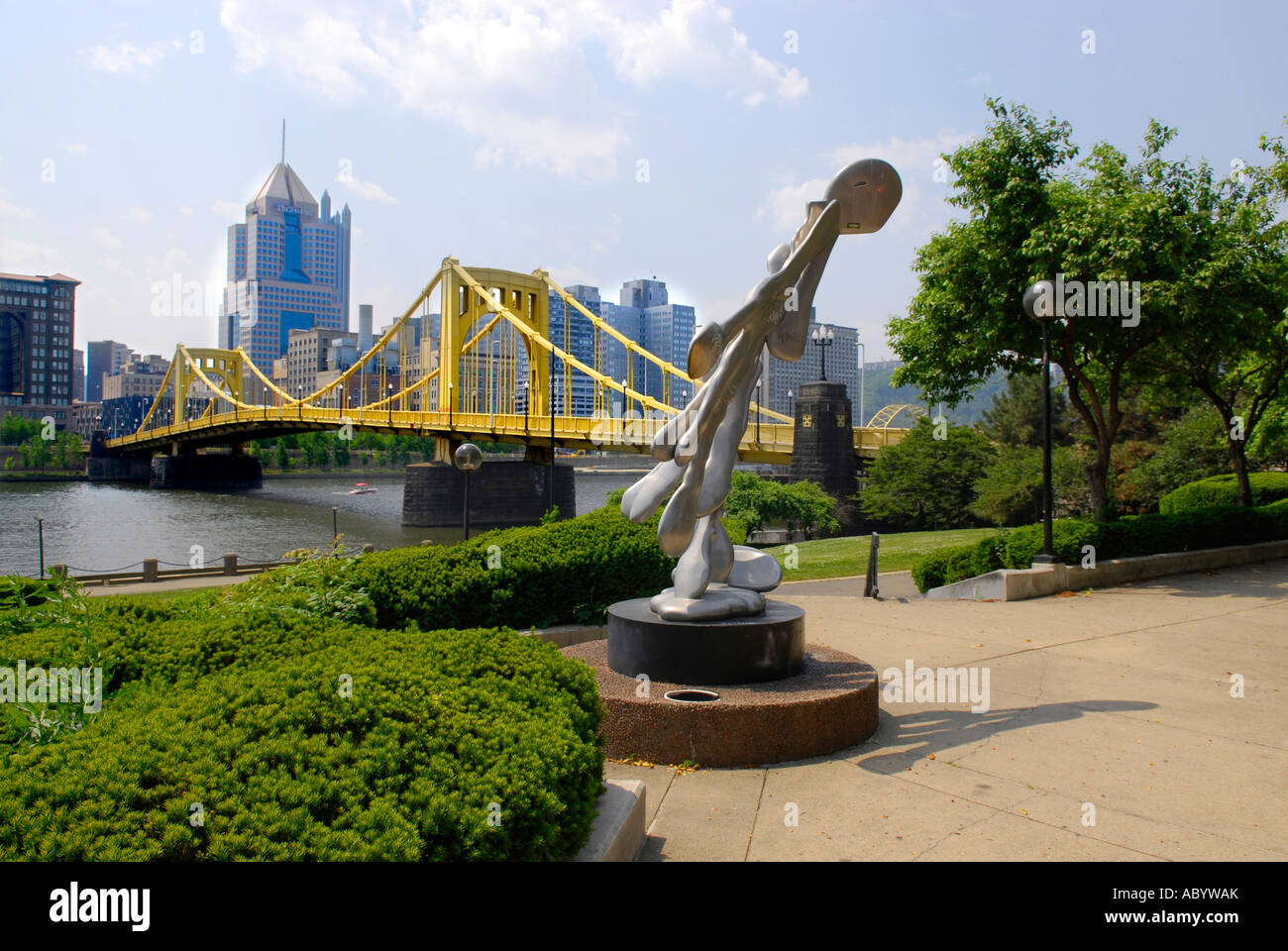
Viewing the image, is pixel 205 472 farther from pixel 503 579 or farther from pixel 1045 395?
pixel 1045 395

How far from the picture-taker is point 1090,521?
1273 cm

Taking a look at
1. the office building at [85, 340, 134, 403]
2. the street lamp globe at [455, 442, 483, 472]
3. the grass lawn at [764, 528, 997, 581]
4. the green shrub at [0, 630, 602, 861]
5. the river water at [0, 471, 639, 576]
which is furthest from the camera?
the office building at [85, 340, 134, 403]

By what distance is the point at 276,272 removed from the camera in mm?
119625

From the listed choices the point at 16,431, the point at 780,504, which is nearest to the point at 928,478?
the point at 780,504

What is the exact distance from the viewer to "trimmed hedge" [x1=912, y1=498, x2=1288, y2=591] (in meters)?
12.0

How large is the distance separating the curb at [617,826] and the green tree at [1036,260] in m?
10.1

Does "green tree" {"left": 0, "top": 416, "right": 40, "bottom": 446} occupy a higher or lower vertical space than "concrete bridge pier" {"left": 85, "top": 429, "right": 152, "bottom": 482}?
higher

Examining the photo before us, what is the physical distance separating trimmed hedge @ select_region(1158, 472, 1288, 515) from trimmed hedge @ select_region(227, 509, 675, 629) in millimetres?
12379

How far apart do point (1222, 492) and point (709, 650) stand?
15961mm

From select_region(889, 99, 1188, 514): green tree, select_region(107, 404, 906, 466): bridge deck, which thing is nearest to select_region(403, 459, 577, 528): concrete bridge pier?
select_region(107, 404, 906, 466): bridge deck

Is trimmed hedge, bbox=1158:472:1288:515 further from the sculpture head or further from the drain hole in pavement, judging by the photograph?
the drain hole in pavement

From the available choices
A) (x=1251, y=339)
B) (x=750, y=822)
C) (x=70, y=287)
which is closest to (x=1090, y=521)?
(x=1251, y=339)
